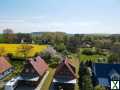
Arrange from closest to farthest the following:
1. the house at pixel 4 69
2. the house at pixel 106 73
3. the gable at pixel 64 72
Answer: the house at pixel 106 73 < the gable at pixel 64 72 < the house at pixel 4 69

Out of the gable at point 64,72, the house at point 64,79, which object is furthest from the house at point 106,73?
the gable at point 64,72

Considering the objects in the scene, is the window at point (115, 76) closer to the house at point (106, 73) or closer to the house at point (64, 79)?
the house at point (106, 73)

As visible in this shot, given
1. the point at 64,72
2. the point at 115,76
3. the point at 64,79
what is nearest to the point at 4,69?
the point at 64,72

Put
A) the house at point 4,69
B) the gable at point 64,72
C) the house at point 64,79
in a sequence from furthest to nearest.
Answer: the house at point 4,69 < the gable at point 64,72 < the house at point 64,79

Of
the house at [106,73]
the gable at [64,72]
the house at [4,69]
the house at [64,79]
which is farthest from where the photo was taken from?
the house at [4,69]

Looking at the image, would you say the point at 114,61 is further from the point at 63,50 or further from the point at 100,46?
the point at 100,46

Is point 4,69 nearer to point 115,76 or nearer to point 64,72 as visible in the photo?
point 64,72

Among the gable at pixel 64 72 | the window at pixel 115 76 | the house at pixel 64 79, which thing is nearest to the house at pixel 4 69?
the house at pixel 64 79

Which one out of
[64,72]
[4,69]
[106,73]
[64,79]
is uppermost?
[64,72]

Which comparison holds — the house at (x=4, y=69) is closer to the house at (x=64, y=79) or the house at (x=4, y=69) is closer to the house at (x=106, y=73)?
the house at (x=64, y=79)

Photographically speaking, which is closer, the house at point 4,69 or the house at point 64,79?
the house at point 64,79

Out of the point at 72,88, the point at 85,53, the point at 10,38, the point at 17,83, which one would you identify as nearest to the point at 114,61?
the point at 85,53

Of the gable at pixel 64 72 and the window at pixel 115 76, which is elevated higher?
the gable at pixel 64 72
